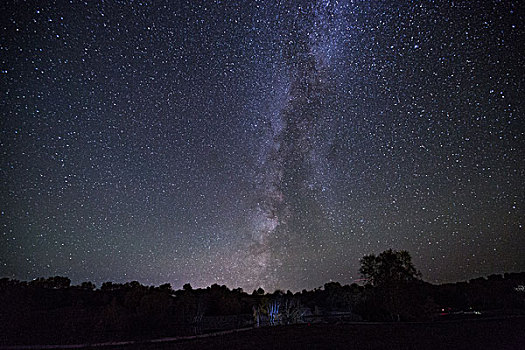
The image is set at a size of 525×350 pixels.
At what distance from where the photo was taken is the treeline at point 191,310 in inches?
965

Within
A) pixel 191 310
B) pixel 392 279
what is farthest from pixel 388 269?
pixel 191 310

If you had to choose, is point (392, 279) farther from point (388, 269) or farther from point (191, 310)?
point (191, 310)

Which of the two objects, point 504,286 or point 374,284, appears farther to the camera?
point 504,286

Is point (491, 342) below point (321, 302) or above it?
below

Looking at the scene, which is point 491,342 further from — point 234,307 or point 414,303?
point 234,307

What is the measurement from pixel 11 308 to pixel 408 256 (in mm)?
41190

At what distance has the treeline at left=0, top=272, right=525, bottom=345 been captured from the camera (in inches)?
965

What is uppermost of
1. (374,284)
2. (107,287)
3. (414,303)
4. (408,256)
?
(107,287)

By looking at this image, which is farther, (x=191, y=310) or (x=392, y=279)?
(x=191, y=310)

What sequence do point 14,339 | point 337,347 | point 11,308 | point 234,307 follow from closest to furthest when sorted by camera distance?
point 337,347
point 14,339
point 11,308
point 234,307

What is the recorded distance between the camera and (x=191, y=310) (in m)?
38.0

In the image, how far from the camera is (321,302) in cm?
5541

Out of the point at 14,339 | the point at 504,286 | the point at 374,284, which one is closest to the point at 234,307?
the point at 374,284

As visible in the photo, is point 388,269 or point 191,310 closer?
point 388,269
